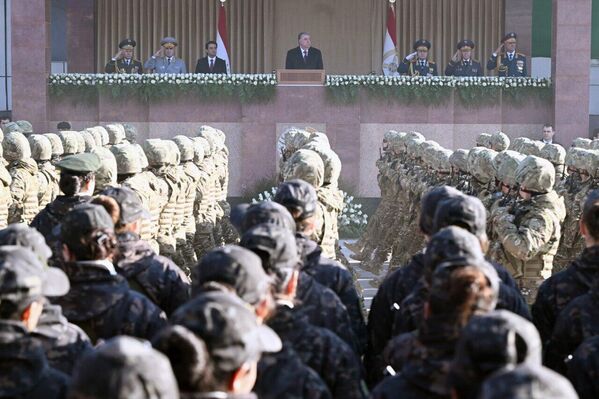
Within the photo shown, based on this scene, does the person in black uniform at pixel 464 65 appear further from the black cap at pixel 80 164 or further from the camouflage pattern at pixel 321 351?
the camouflage pattern at pixel 321 351

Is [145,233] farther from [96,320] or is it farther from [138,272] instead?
[96,320]

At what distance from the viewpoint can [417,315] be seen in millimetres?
5441

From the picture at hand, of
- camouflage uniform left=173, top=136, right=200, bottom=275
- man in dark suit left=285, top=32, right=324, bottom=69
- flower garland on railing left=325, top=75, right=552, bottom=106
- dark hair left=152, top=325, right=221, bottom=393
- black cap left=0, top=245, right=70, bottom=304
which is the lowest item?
camouflage uniform left=173, top=136, right=200, bottom=275

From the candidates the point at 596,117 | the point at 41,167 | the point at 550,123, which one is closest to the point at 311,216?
the point at 41,167

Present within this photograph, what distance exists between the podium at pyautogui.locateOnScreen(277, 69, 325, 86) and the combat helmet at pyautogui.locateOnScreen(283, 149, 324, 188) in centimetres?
1309

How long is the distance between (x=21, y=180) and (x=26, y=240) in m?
7.33

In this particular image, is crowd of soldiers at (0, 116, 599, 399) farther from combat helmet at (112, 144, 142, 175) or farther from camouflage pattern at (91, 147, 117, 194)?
combat helmet at (112, 144, 142, 175)

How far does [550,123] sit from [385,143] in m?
4.45

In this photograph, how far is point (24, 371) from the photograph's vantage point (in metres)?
3.90

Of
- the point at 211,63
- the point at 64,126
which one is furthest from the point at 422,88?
the point at 64,126

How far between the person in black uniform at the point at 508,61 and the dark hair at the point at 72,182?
1674cm

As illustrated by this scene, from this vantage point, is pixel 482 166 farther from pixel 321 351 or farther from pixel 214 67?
pixel 214 67

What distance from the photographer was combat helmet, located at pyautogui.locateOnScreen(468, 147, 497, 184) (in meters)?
11.6

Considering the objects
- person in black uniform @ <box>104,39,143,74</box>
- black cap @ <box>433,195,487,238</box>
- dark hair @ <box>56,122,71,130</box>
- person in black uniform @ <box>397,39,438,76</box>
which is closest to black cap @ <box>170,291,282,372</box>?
black cap @ <box>433,195,487,238</box>
